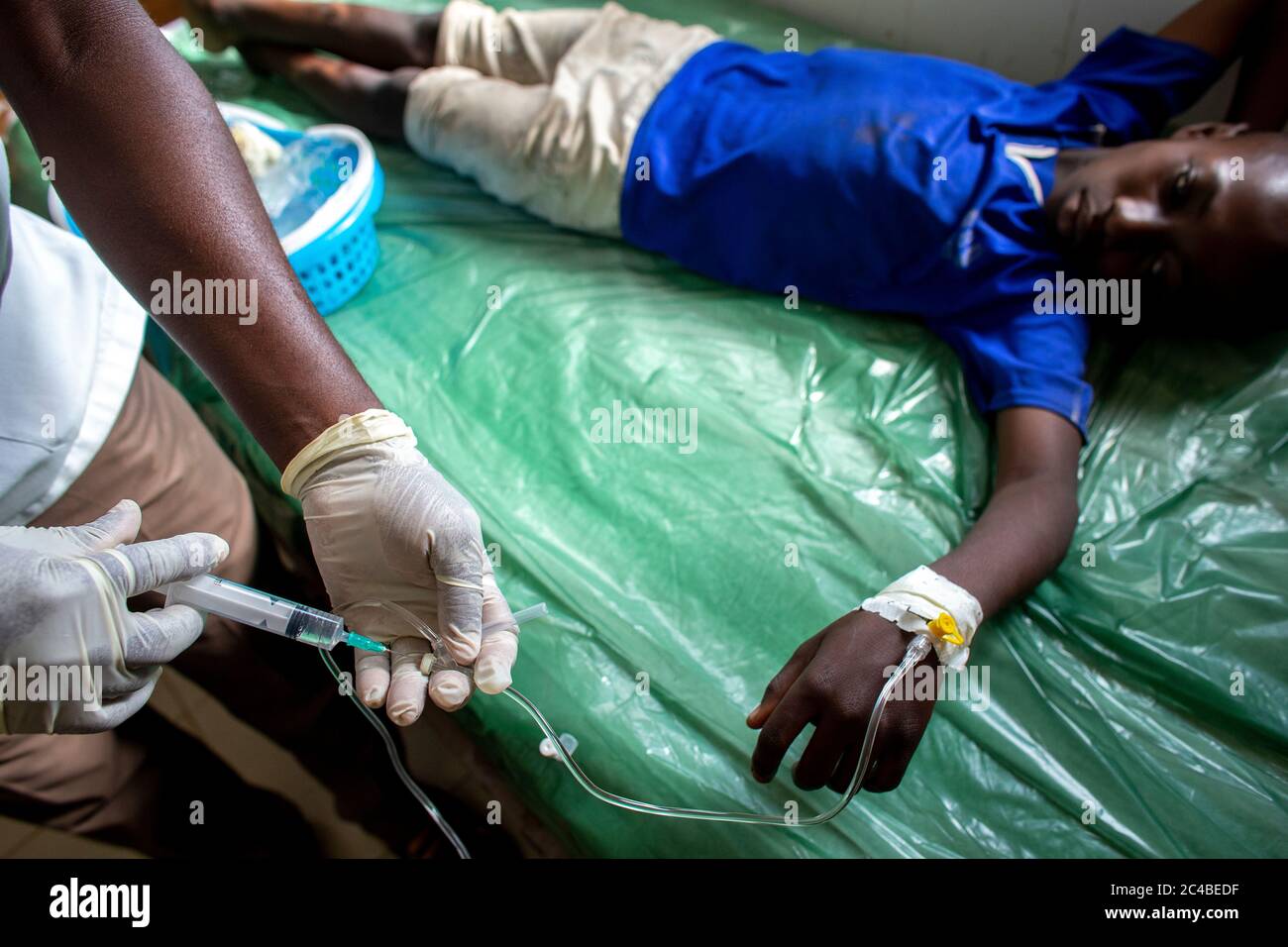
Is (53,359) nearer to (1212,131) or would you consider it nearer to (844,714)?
(844,714)

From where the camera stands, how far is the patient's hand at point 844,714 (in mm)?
814

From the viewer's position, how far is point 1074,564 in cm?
108

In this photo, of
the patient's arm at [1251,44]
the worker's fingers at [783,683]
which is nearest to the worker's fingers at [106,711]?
the worker's fingers at [783,683]

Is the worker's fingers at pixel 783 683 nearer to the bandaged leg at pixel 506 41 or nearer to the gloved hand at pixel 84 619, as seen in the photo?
the gloved hand at pixel 84 619

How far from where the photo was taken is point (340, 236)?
4.21 feet

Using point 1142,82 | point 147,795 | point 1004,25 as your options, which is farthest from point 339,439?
point 1004,25

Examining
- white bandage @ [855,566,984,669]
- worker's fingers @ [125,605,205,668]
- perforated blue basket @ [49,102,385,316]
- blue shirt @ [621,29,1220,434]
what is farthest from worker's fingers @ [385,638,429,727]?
blue shirt @ [621,29,1220,434]

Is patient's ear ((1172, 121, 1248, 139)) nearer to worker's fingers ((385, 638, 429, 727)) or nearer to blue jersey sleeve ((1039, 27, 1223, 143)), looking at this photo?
blue jersey sleeve ((1039, 27, 1223, 143))

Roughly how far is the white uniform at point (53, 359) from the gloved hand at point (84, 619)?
0.75 feet

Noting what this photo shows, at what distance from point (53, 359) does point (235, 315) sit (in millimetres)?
297

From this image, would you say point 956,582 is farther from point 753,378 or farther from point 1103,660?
point 753,378

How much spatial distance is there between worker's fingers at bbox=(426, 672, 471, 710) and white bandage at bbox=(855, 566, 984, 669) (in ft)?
1.40
